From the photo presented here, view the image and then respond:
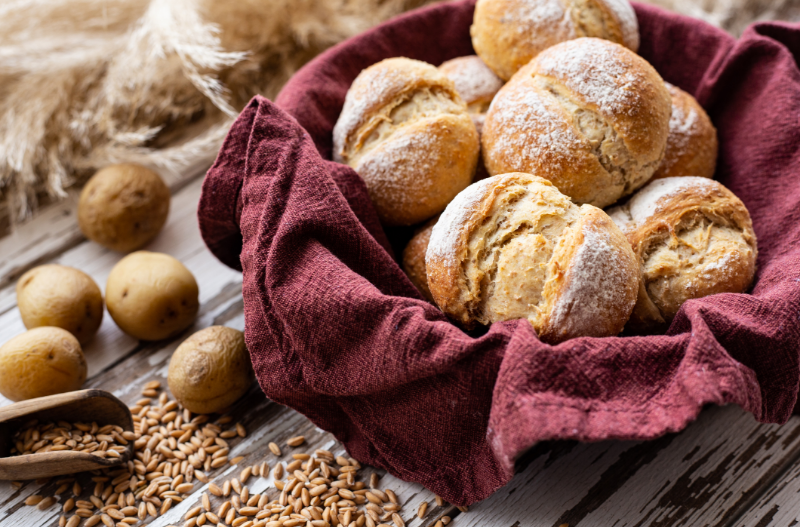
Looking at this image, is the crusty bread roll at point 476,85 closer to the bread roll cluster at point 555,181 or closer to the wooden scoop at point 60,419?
the bread roll cluster at point 555,181

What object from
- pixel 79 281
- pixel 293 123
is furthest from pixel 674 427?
pixel 79 281

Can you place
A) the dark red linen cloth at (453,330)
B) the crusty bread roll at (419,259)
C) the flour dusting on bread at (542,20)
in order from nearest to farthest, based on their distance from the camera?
the dark red linen cloth at (453,330) < the crusty bread roll at (419,259) < the flour dusting on bread at (542,20)

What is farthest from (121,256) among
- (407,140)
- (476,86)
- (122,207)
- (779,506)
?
(779,506)

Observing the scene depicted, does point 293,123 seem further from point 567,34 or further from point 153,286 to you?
point 567,34

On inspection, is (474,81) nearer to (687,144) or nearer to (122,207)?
(687,144)

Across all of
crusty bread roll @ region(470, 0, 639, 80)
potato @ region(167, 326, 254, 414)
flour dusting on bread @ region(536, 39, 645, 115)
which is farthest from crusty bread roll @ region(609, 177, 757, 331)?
potato @ region(167, 326, 254, 414)

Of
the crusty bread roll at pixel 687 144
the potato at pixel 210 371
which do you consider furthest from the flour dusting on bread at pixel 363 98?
the crusty bread roll at pixel 687 144
